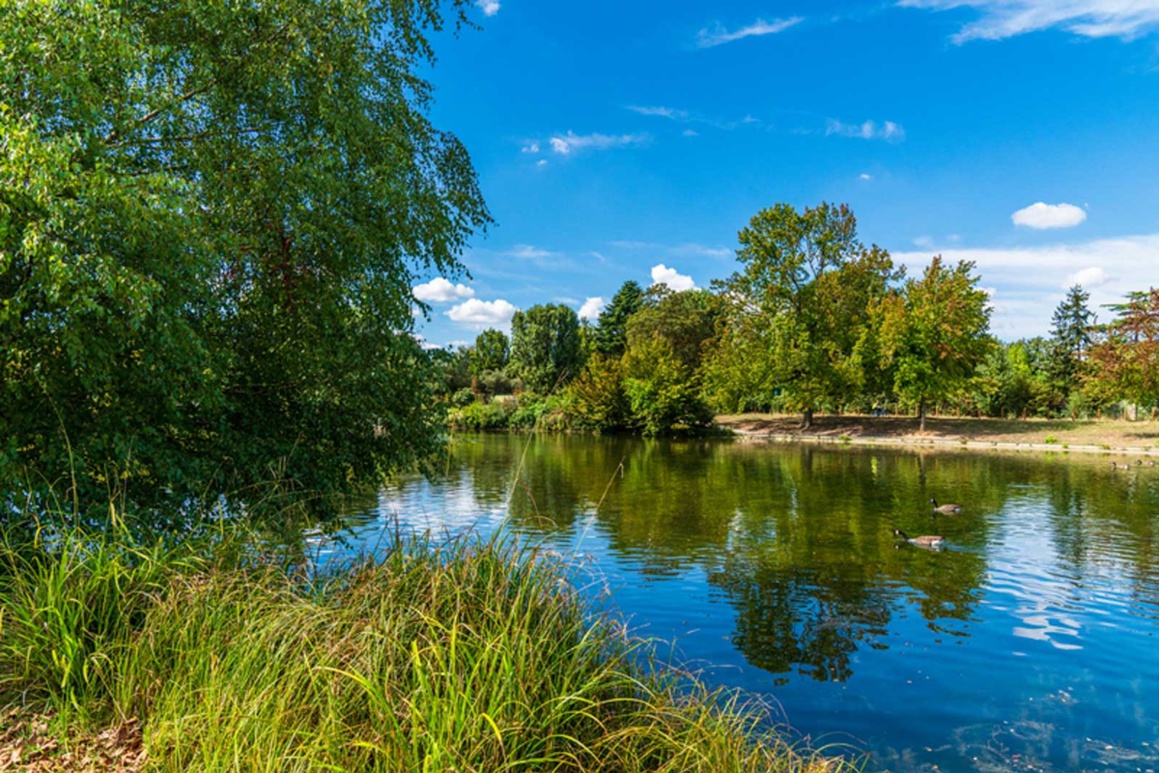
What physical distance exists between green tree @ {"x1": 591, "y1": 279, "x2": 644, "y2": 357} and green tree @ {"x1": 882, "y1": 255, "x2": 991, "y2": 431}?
30.1m

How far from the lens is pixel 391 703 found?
11.2 ft

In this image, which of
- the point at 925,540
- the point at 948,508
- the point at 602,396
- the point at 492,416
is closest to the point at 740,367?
the point at 602,396

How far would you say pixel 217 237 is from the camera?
259 inches

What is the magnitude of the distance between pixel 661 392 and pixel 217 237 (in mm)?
39340

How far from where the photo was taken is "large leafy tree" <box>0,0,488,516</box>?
16.9 ft

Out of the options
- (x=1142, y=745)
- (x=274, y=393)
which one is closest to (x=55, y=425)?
(x=274, y=393)

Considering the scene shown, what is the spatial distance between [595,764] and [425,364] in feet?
20.3

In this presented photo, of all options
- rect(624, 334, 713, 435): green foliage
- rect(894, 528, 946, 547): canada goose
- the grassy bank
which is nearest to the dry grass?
the grassy bank

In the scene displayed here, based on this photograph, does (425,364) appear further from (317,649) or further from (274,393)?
(317,649)

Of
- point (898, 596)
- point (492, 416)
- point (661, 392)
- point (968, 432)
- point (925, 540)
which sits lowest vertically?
point (898, 596)

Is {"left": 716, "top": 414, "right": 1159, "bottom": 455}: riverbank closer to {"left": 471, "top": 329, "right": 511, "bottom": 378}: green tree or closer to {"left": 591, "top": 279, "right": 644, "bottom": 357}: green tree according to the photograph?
{"left": 591, "top": 279, "right": 644, "bottom": 357}: green tree

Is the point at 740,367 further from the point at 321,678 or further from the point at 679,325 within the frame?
the point at 321,678

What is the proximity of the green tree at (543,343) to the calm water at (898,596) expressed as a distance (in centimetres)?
3508

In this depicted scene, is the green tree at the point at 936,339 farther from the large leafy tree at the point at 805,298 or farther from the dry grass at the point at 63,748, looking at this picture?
the dry grass at the point at 63,748
